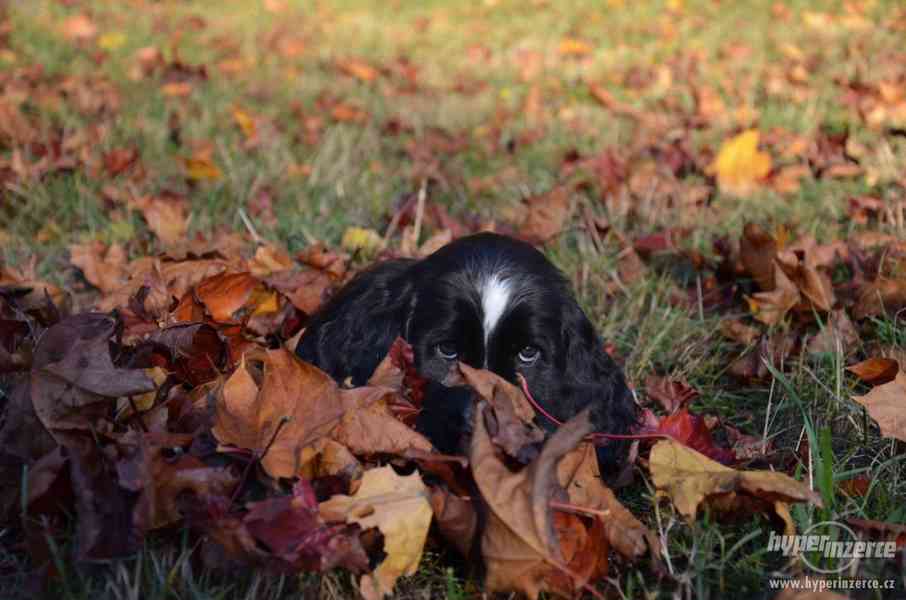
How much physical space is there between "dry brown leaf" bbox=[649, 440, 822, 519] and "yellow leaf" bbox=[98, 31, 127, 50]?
777cm

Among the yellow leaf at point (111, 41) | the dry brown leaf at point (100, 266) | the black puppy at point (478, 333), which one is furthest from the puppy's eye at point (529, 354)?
the yellow leaf at point (111, 41)

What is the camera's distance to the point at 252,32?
10.1m

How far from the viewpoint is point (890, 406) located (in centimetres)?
281

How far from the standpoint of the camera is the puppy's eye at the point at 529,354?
122 inches

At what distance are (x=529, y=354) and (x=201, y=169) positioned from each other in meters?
3.12

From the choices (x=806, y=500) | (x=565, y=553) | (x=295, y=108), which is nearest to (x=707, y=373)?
(x=806, y=500)

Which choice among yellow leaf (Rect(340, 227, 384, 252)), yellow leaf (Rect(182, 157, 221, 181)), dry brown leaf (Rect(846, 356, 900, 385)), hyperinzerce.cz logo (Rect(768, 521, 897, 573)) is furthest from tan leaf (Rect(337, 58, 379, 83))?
hyperinzerce.cz logo (Rect(768, 521, 897, 573))

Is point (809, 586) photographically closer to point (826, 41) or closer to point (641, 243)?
point (641, 243)

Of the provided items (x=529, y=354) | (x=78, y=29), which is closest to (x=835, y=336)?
(x=529, y=354)

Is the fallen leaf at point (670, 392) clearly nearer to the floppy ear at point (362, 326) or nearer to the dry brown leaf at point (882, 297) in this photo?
the dry brown leaf at point (882, 297)

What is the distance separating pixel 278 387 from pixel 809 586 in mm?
1312

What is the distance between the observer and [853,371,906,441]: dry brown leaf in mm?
2779

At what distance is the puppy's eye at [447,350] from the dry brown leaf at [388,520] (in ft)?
2.52

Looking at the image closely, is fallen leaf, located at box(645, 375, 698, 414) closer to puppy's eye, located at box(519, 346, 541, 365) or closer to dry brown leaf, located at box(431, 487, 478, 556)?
puppy's eye, located at box(519, 346, 541, 365)
